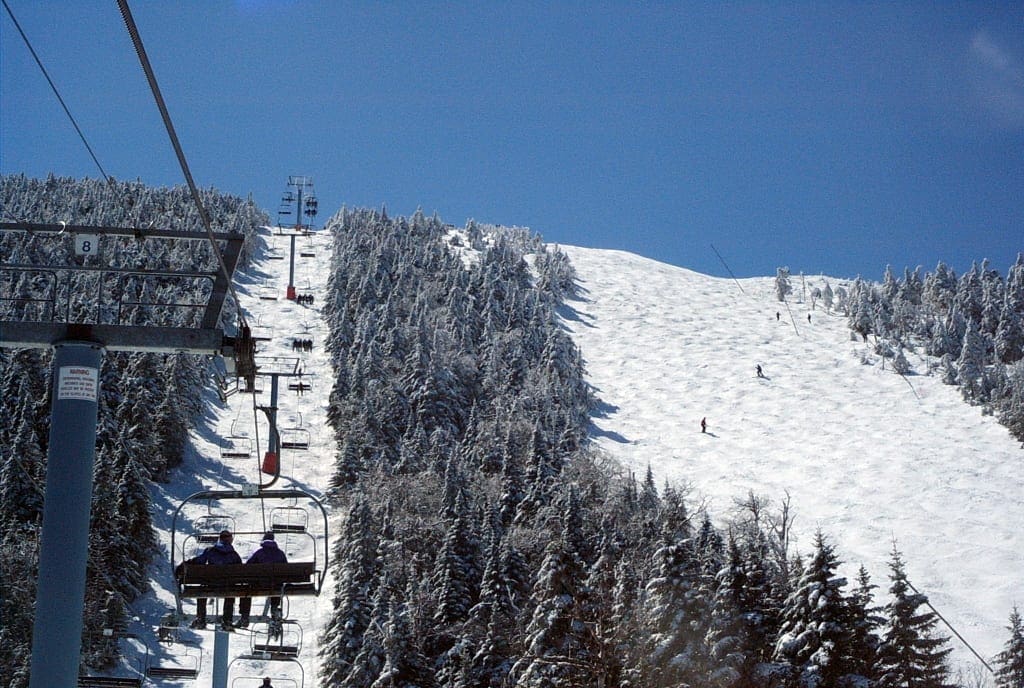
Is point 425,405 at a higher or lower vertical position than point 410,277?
lower

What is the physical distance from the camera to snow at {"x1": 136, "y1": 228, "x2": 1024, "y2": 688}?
57.1 meters

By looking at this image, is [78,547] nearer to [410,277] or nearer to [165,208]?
[410,277]

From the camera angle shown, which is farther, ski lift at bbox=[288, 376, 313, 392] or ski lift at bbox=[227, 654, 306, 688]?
ski lift at bbox=[288, 376, 313, 392]

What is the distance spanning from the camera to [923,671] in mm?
31016

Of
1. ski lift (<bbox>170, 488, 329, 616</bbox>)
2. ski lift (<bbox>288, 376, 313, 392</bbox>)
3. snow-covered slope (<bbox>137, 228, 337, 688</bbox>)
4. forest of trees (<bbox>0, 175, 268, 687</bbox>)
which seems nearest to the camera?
ski lift (<bbox>170, 488, 329, 616</bbox>)

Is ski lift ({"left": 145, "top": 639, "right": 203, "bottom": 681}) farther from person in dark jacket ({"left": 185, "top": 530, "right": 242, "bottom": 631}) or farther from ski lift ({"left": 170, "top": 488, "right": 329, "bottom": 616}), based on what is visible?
ski lift ({"left": 170, "top": 488, "right": 329, "bottom": 616})

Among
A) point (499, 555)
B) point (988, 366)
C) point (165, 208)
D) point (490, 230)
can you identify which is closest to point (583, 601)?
point (499, 555)

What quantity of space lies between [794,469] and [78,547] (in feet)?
225

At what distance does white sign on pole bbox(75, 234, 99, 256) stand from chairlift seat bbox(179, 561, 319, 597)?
4615 mm

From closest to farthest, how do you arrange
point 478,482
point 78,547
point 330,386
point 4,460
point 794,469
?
point 78,547 < point 4,460 < point 478,482 < point 794,469 < point 330,386

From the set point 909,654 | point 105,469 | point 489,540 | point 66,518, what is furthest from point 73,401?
point 105,469

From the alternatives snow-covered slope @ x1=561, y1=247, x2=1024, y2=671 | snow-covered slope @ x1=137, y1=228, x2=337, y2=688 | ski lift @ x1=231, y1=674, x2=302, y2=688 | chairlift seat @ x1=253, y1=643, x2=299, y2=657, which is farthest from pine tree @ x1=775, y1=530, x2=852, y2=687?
snow-covered slope @ x1=561, y1=247, x2=1024, y2=671

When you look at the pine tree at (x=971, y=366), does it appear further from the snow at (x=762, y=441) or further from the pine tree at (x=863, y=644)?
the pine tree at (x=863, y=644)

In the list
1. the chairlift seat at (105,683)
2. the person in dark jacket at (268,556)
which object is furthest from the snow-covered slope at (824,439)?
the person in dark jacket at (268,556)
